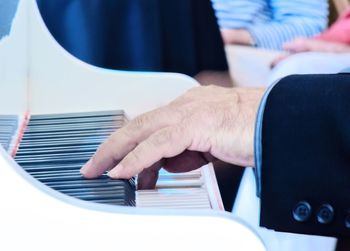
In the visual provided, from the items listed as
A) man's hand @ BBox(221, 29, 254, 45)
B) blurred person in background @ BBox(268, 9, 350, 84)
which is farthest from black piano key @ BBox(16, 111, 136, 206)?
man's hand @ BBox(221, 29, 254, 45)

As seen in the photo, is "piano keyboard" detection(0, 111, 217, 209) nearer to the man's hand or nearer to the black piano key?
the black piano key

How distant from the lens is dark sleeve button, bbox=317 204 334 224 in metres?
0.66

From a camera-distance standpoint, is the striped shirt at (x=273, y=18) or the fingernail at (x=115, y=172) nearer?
the fingernail at (x=115, y=172)

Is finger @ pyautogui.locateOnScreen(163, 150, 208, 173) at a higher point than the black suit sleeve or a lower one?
lower

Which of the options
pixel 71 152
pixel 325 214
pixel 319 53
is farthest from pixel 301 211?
pixel 319 53

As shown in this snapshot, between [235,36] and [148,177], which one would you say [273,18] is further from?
[148,177]

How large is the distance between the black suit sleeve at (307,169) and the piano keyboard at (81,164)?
0.20 ft

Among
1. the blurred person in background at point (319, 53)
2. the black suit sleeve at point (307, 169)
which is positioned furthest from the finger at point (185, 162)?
the blurred person in background at point (319, 53)

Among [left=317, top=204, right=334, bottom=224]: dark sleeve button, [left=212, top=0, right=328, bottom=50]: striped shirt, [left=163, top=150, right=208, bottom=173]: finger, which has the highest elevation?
[left=317, top=204, right=334, bottom=224]: dark sleeve button

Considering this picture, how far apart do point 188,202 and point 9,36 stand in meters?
0.31

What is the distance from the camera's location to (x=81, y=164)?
2.46ft

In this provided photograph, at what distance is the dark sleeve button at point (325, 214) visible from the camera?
2.17 ft

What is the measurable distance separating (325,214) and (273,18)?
1836mm

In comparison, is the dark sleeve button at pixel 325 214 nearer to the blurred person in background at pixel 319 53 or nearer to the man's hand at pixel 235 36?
the blurred person in background at pixel 319 53
